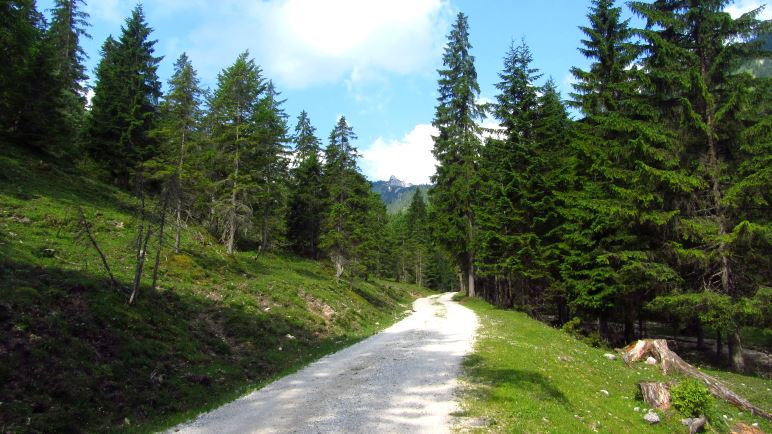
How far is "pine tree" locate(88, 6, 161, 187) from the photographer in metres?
33.3

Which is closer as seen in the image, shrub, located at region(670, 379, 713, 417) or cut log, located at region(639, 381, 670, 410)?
shrub, located at region(670, 379, 713, 417)

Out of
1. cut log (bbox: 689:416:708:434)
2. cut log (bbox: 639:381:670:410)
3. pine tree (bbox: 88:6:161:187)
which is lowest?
cut log (bbox: 689:416:708:434)

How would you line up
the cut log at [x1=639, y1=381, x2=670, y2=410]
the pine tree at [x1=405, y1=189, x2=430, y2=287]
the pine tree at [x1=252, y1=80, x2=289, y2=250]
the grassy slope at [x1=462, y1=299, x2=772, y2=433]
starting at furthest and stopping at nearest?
1. the pine tree at [x1=405, y1=189, x2=430, y2=287]
2. the pine tree at [x1=252, y1=80, x2=289, y2=250]
3. the cut log at [x1=639, y1=381, x2=670, y2=410]
4. the grassy slope at [x1=462, y1=299, x2=772, y2=433]

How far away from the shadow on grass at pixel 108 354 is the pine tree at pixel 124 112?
74.2 ft

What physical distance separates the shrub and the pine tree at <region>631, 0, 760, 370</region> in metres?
9.25

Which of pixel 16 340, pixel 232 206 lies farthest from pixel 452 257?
pixel 16 340

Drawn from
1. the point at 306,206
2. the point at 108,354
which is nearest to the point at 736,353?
the point at 108,354

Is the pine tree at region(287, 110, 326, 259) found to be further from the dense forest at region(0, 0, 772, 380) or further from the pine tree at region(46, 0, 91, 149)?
the pine tree at region(46, 0, 91, 149)

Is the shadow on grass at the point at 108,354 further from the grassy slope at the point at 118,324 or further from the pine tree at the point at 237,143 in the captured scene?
the pine tree at the point at 237,143

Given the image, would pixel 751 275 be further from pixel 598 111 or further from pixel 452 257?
pixel 452 257

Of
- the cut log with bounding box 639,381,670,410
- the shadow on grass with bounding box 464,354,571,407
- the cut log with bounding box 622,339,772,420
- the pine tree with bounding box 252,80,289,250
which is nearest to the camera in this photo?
the shadow on grass with bounding box 464,354,571,407

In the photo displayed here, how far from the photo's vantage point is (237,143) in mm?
29078

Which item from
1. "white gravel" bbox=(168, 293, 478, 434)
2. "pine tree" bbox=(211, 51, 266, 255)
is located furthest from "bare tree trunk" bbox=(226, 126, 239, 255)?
"white gravel" bbox=(168, 293, 478, 434)

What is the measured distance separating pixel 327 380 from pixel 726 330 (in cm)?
1787
